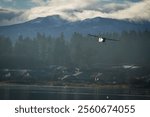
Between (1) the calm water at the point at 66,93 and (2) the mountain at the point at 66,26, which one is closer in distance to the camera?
(1) the calm water at the point at 66,93

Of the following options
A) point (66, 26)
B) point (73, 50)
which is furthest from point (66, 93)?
point (66, 26)

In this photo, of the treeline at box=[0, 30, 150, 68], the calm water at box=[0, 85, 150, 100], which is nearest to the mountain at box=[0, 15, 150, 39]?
the treeline at box=[0, 30, 150, 68]

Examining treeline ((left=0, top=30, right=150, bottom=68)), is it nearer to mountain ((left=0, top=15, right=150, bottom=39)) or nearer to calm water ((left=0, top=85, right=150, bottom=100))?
mountain ((left=0, top=15, right=150, bottom=39))

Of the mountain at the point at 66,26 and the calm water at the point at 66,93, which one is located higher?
the mountain at the point at 66,26

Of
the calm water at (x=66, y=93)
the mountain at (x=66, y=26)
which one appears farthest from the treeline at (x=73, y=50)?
the calm water at (x=66, y=93)

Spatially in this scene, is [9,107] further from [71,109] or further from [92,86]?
[92,86]

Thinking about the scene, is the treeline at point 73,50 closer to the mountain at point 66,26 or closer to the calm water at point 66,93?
the mountain at point 66,26

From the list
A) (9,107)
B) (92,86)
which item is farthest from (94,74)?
(9,107)
